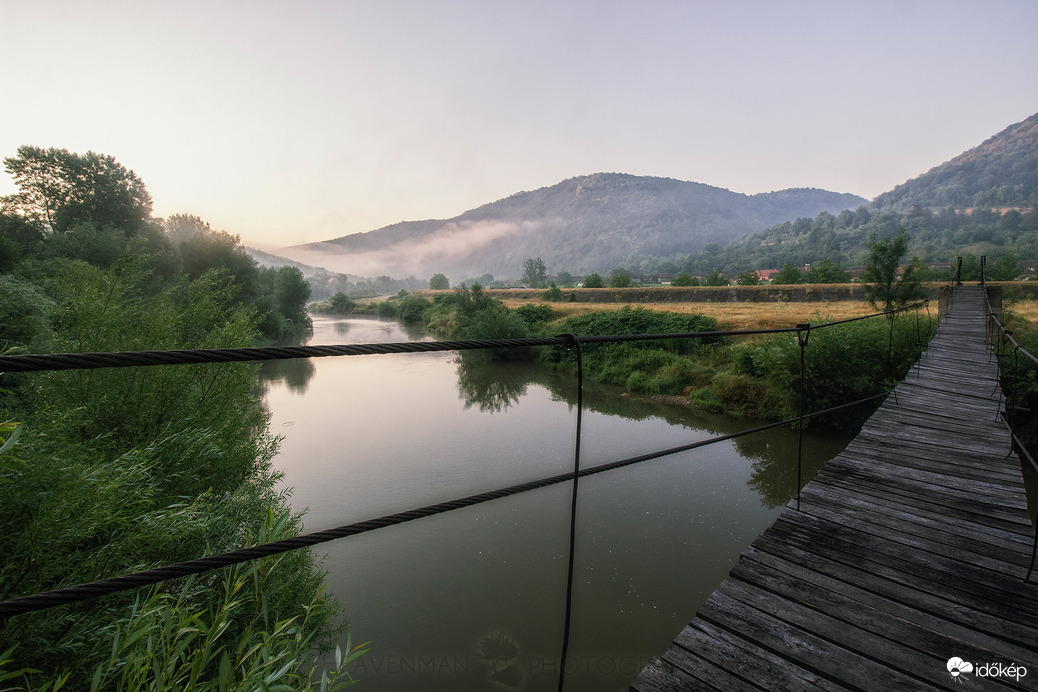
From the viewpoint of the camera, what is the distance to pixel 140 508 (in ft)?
12.8

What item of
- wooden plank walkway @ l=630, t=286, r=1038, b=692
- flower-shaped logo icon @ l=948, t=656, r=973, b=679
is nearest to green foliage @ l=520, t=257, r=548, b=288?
wooden plank walkway @ l=630, t=286, r=1038, b=692

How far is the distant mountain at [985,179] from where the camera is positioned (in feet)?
425

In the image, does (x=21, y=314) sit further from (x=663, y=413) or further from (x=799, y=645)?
(x=663, y=413)

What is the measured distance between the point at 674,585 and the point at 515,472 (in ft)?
12.8

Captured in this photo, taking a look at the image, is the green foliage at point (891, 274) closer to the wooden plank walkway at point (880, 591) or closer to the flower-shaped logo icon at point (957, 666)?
the wooden plank walkway at point (880, 591)

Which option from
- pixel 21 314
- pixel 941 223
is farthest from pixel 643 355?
pixel 941 223

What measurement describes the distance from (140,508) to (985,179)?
215120mm

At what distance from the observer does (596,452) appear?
996 cm

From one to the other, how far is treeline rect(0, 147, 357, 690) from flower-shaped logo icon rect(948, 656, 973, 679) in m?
2.05

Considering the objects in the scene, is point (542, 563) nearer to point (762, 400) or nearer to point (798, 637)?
point (798, 637)

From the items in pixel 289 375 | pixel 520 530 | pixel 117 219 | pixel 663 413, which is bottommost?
pixel 663 413

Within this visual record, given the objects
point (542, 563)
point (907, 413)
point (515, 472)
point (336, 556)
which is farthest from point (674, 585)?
point (336, 556)

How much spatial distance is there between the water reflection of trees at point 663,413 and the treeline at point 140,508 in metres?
7.57

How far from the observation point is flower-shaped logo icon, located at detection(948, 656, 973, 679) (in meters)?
1.44
